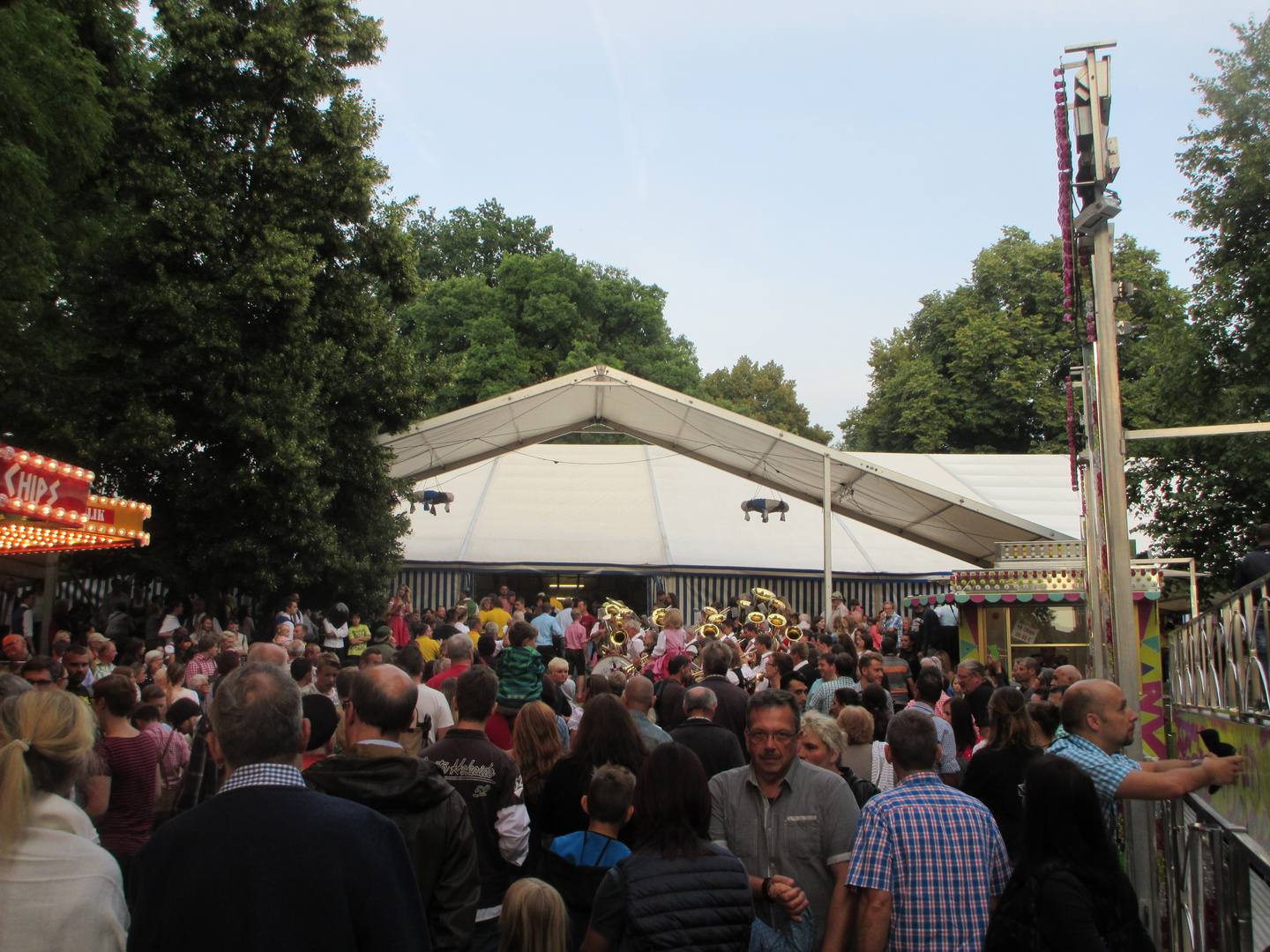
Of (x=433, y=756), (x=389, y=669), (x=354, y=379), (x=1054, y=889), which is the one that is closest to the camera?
(x=1054, y=889)

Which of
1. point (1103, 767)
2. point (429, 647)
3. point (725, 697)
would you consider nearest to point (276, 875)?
point (1103, 767)

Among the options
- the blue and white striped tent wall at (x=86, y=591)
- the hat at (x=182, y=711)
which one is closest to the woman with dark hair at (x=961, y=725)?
the hat at (x=182, y=711)

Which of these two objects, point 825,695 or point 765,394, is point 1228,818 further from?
point 765,394

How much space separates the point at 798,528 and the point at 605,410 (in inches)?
267

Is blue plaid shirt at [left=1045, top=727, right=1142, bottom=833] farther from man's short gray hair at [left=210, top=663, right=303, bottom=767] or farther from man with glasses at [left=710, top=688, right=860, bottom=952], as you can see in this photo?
man's short gray hair at [left=210, top=663, right=303, bottom=767]

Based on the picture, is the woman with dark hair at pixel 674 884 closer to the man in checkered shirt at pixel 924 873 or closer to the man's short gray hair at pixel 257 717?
the man in checkered shirt at pixel 924 873

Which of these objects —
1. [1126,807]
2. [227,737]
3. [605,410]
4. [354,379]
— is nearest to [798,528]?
[605,410]

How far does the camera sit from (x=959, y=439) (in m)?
40.7

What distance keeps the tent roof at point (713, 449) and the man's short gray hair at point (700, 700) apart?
13143 millimetres

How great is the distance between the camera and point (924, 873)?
3.34 m

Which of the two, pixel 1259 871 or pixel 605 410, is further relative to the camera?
pixel 605 410

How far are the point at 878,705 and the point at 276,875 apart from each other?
5115mm

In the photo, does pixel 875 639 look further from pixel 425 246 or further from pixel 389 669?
pixel 425 246

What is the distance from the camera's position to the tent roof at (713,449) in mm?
19719
